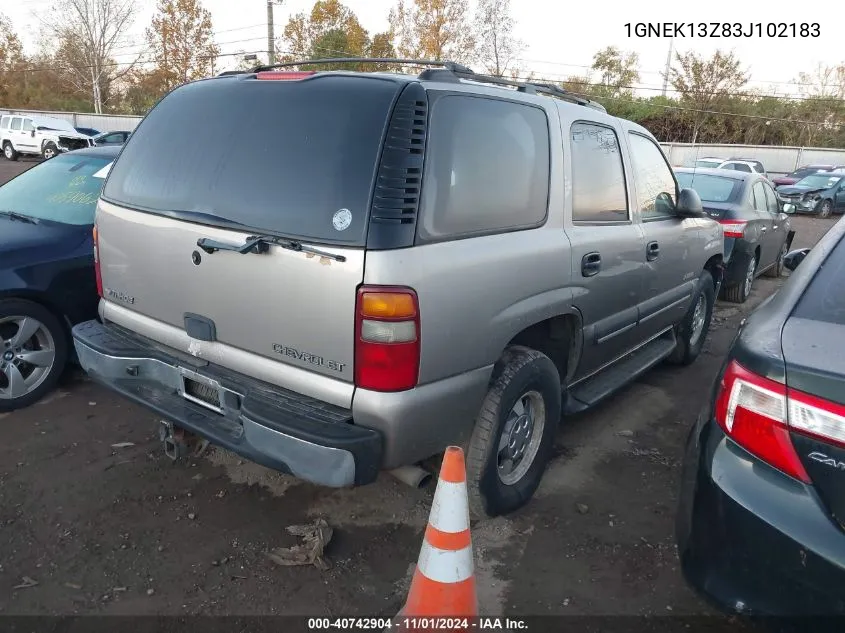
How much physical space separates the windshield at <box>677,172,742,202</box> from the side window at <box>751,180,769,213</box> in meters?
0.36

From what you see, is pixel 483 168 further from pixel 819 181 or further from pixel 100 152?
pixel 819 181

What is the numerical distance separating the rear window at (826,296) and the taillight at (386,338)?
1.31 m

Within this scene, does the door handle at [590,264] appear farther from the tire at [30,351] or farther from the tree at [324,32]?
the tree at [324,32]

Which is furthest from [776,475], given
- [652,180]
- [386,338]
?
[652,180]

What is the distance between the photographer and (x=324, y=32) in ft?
126

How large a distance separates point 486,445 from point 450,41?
39295 millimetres

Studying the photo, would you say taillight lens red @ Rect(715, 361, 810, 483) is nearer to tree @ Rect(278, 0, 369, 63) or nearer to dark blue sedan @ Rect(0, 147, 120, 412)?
dark blue sedan @ Rect(0, 147, 120, 412)

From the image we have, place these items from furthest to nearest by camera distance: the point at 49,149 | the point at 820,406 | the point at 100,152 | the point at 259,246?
the point at 49,149 → the point at 100,152 → the point at 259,246 → the point at 820,406

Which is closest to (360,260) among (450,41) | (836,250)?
(836,250)

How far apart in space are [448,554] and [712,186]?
7.29 m

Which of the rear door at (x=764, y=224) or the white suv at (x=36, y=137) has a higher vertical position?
the white suv at (x=36, y=137)

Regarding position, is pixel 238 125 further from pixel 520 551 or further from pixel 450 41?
pixel 450 41

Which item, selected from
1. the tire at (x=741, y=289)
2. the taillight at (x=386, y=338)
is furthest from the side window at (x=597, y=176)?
the tire at (x=741, y=289)

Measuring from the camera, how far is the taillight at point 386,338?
2.30 m
